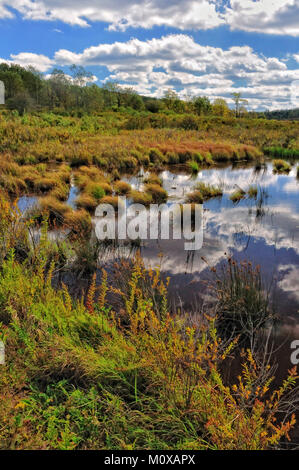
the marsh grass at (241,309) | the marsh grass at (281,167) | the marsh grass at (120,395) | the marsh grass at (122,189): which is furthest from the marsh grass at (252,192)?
the marsh grass at (120,395)

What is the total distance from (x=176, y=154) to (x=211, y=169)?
6.97ft

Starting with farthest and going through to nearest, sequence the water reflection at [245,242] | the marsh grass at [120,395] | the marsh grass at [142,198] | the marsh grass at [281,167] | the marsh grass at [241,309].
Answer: the marsh grass at [281,167] < the marsh grass at [142,198] < the water reflection at [245,242] < the marsh grass at [241,309] < the marsh grass at [120,395]

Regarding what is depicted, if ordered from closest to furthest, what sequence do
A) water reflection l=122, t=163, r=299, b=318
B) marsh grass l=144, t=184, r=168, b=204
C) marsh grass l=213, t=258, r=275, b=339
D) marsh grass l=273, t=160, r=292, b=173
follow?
marsh grass l=213, t=258, r=275, b=339 → water reflection l=122, t=163, r=299, b=318 → marsh grass l=144, t=184, r=168, b=204 → marsh grass l=273, t=160, r=292, b=173

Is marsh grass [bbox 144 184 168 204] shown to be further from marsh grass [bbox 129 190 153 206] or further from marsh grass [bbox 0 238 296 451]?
marsh grass [bbox 0 238 296 451]

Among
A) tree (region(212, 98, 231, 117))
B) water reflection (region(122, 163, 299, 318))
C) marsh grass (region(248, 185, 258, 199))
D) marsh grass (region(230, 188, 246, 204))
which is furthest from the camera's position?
tree (region(212, 98, 231, 117))

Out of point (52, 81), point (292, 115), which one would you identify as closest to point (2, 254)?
point (52, 81)

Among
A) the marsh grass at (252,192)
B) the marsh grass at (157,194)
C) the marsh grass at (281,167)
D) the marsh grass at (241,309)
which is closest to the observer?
the marsh grass at (241,309)

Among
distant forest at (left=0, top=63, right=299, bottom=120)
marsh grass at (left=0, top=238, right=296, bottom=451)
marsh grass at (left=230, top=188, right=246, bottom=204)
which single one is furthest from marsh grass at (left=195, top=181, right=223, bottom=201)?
distant forest at (left=0, top=63, right=299, bottom=120)

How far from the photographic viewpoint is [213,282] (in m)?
4.53

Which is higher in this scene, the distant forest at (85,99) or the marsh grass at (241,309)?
the distant forest at (85,99)

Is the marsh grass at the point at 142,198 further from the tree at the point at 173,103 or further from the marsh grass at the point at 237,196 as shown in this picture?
the tree at the point at 173,103

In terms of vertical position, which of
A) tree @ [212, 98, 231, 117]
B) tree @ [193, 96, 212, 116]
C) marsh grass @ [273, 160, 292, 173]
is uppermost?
tree @ [212, 98, 231, 117]

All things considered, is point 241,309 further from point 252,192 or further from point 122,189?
point 252,192
